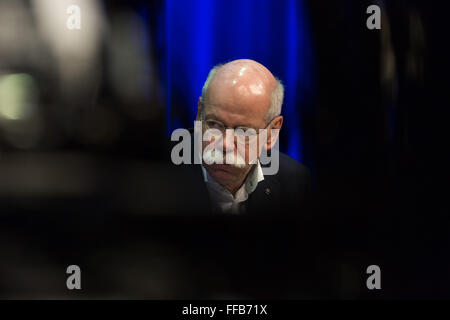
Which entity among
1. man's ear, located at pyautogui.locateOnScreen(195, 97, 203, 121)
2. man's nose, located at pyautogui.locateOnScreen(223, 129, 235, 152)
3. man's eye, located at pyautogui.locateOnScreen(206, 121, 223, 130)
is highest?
man's ear, located at pyautogui.locateOnScreen(195, 97, 203, 121)

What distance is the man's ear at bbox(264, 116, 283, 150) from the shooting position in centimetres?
157

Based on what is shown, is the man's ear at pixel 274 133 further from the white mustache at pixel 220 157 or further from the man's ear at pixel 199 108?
the man's ear at pixel 199 108

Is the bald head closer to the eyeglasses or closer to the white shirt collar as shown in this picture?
the eyeglasses

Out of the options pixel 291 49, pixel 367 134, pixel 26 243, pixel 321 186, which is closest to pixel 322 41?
pixel 291 49

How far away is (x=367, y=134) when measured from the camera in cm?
162

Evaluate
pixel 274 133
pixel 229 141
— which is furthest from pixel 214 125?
pixel 274 133

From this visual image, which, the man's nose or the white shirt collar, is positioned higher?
the man's nose

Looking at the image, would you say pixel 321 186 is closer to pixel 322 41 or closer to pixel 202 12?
pixel 322 41

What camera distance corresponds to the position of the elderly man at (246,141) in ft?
4.97

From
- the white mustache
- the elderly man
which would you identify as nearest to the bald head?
the elderly man

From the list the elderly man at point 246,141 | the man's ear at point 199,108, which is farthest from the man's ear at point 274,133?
the man's ear at point 199,108

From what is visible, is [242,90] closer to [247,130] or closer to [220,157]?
[247,130]

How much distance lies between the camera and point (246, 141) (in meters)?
1.55

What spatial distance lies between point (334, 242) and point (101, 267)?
0.79m
